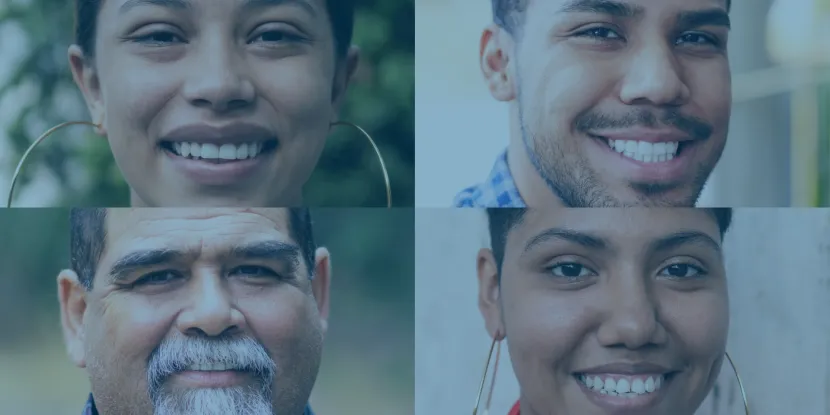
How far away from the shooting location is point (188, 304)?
267 cm

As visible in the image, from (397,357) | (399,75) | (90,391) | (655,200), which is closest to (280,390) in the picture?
(397,357)

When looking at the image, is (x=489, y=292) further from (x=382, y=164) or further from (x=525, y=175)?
(x=382, y=164)

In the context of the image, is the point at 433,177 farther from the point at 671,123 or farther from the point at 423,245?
the point at 671,123

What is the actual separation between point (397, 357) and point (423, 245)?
308 mm

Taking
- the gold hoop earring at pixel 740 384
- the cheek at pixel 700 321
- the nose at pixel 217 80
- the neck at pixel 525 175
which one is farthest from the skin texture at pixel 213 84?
the gold hoop earring at pixel 740 384

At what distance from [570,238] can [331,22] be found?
85cm

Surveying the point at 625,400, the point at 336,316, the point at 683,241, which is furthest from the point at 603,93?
the point at 336,316

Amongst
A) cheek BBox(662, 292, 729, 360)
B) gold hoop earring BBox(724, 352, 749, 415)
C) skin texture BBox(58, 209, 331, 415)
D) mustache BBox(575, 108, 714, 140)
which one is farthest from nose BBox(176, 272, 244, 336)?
gold hoop earring BBox(724, 352, 749, 415)

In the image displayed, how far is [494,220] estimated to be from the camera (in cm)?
277

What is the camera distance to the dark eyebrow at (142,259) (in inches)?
105

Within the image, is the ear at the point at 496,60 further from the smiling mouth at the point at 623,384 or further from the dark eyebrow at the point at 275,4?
the smiling mouth at the point at 623,384

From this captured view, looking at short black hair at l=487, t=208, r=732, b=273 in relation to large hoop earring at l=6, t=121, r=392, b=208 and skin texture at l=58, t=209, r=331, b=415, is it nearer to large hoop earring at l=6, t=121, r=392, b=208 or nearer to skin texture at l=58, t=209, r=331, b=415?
large hoop earring at l=6, t=121, r=392, b=208

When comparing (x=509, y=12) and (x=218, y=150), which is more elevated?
(x=509, y=12)

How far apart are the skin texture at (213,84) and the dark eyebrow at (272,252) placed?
11cm
